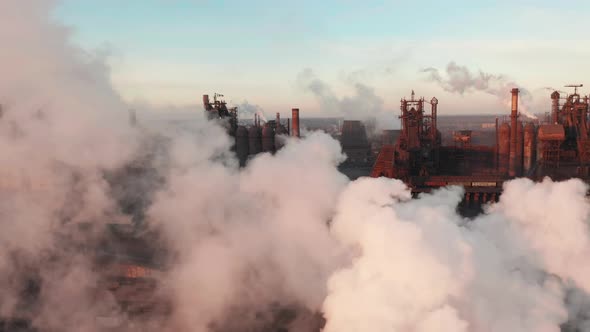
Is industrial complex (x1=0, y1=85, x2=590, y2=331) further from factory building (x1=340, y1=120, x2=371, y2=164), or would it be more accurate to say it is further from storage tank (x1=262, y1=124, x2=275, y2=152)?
factory building (x1=340, y1=120, x2=371, y2=164)

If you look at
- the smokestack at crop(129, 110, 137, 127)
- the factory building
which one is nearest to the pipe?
the smokestack at crop(129, 110, 137, 127)

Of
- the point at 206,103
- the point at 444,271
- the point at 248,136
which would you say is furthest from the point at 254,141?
the point at 444,271

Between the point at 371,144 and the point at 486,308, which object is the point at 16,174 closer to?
the point at 486,308

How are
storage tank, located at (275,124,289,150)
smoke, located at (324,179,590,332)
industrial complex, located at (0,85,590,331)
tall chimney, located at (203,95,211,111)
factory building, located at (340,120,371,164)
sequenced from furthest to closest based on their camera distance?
factory building, located at (340,120,371,164)
tall chimney, located at (203,95,211,111)
storage tank, located at (275,124,289,150)
industrial complex, located at (0,85,590,331)
smoke, located at (324,179,590,332)

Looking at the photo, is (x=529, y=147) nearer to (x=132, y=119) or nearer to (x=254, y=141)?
(x=254, y=141)

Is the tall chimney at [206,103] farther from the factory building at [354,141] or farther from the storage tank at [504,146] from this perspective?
the storage tank at [504,146]

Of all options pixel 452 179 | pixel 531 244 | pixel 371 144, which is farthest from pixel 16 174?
pixel 371 144

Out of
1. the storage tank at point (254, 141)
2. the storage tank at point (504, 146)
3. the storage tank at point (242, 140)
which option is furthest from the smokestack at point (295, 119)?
the storage tank at point (504, 146)

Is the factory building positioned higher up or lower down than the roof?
lower down
